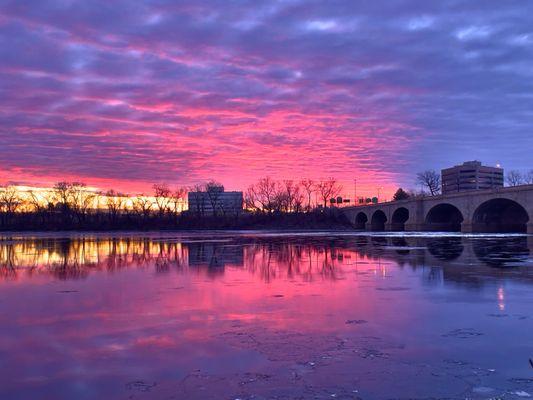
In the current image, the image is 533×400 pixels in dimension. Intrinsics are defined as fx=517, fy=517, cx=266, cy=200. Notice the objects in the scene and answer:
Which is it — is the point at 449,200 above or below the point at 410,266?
above

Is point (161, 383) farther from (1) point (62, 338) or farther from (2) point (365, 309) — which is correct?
(2) point (365, 309)

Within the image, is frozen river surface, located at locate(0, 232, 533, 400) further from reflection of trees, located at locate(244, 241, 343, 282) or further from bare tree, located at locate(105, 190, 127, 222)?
bare tree, located at locate(105, 190, 127, 222)

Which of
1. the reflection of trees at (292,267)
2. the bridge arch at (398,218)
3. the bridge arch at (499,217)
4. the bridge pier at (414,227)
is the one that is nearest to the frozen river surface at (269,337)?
the reflection of trees at (292,267)

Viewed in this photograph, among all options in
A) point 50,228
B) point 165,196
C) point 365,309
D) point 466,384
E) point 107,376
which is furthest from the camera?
point 165,196

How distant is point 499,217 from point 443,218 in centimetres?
1418

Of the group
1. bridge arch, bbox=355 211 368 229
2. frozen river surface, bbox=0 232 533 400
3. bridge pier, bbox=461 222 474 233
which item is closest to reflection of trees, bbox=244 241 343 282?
frozen river surface, bbox=0 232 533 400

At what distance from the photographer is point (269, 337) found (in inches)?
399

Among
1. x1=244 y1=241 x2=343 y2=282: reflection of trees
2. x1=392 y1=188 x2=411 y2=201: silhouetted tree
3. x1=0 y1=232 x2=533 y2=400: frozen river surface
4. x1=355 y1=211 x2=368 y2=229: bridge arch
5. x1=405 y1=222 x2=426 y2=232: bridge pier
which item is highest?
x1=392 y1=188 x2=411 y2=201: silhouetted tree

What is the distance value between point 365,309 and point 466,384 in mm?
5804

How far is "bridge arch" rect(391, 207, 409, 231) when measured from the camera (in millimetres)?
112106

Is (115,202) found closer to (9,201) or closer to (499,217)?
(9,201)

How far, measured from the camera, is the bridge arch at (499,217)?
79.8 m

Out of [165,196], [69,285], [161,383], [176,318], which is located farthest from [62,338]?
[165,196]

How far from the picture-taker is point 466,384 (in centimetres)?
726
